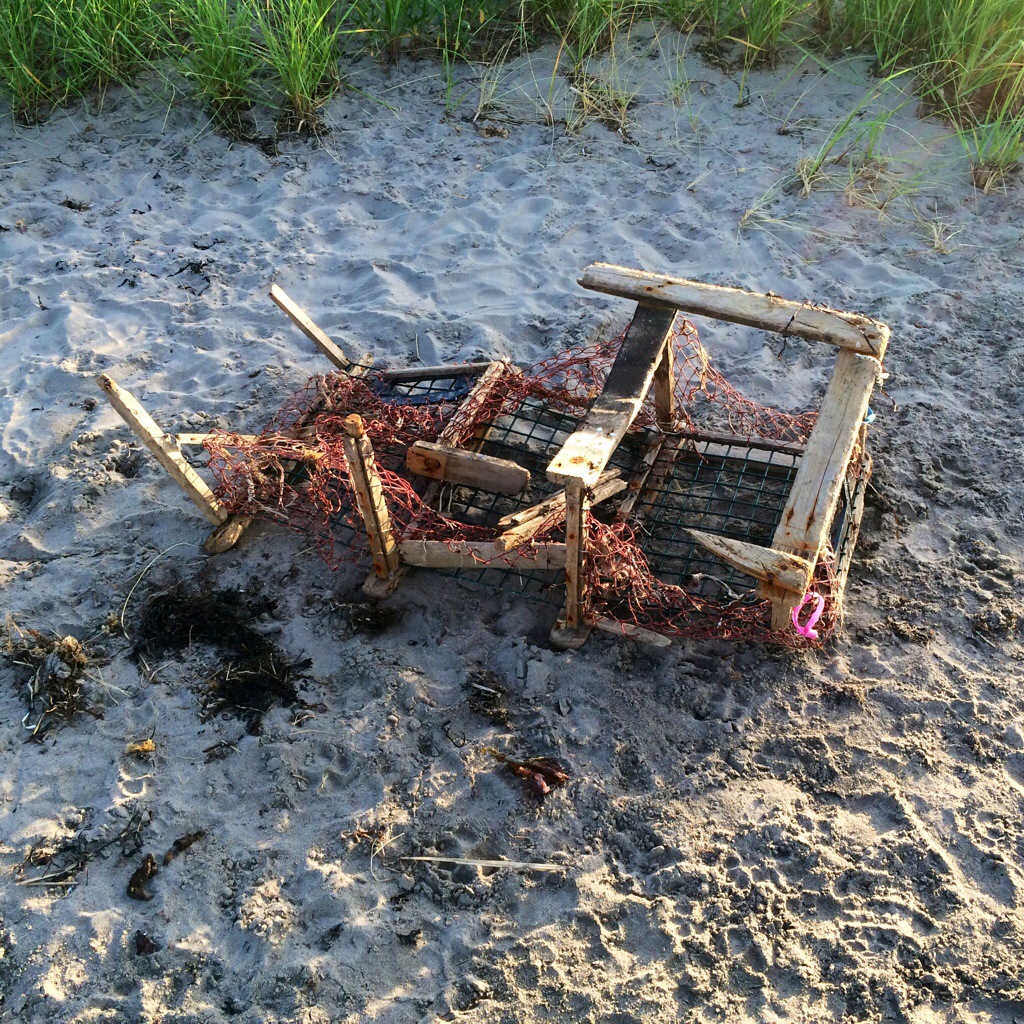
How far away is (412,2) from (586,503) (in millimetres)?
4914

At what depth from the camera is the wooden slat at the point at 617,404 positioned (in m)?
3.07

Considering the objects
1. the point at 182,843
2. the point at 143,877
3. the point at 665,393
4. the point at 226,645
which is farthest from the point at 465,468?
the point at 143,877

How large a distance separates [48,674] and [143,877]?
0.94 m

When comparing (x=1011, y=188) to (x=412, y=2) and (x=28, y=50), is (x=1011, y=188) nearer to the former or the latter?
(x=412, y=2)

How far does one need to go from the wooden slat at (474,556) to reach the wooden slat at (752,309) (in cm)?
102

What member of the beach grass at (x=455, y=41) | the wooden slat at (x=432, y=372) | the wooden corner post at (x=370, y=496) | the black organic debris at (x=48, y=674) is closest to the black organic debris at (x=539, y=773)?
the wooden corner post at (x=370, y=496)

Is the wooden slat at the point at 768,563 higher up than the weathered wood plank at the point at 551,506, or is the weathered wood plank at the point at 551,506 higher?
the wooden slat at the point at 768,563

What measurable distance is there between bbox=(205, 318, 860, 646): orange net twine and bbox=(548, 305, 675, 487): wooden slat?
43 cm

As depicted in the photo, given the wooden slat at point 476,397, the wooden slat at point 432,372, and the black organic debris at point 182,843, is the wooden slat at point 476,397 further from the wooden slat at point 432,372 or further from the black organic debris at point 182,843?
the black organic debris at point 182,843

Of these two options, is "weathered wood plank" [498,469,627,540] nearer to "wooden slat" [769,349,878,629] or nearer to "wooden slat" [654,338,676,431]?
A: "wooden slat" [654,338,676,431]

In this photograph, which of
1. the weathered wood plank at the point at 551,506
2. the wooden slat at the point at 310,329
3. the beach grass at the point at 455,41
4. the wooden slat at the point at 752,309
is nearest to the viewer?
the wooden slat at the point at 752,309

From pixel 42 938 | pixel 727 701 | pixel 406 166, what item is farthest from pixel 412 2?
pixel 42 938

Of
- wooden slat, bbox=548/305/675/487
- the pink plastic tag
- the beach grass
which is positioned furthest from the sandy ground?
wooden slat, bbox=548/305/675/487

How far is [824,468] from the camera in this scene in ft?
10.6
